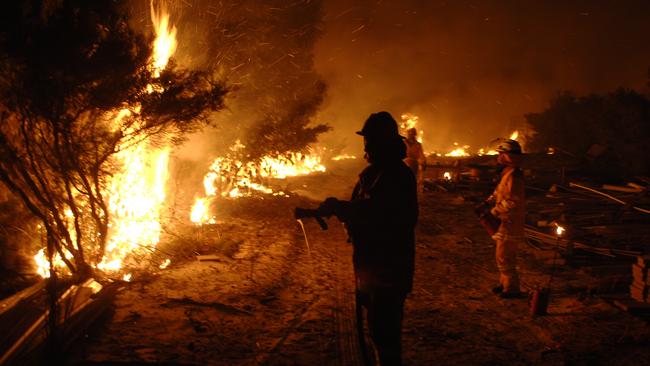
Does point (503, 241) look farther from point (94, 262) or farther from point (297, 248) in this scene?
point (94, 262)

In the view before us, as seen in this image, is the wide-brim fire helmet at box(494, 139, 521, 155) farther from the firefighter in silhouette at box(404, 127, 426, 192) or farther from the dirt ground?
the firefighter in silhouette at box(404, 127, 426, 192)

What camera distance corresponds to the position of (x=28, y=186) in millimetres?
5723

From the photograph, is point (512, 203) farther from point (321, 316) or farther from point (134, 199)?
point (134, 199)

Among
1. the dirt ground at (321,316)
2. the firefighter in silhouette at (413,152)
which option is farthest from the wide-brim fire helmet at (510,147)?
the firefighter in silhouette at (413,152)

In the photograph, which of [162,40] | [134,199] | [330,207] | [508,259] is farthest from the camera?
[134,199]

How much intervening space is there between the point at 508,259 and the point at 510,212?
2.24ft

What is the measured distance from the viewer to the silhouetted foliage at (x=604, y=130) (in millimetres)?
18828

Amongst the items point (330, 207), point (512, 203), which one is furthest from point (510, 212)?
point (330, 207)

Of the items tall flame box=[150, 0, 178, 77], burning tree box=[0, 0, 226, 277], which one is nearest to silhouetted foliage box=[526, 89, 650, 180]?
tall flame box=[150, 0, 178, 77]

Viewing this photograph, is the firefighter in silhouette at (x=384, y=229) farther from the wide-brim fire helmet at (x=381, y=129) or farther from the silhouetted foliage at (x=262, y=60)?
the silhouetted foliage at (x=262, y=60)

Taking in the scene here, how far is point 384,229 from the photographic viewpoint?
3.25m

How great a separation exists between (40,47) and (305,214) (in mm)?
4037

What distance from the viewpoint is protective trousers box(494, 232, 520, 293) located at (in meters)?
6.02

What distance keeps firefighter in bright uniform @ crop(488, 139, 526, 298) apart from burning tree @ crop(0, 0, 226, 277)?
4.72m
